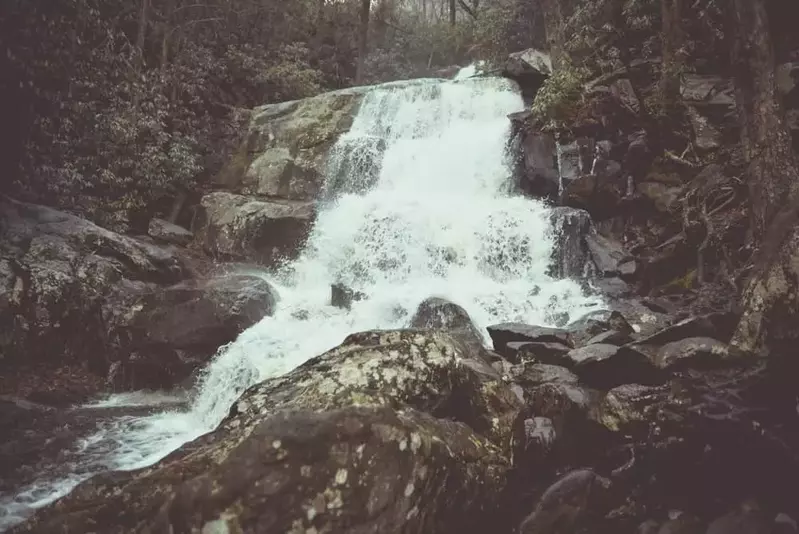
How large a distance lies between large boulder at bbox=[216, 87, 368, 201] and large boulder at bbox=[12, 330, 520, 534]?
10.9 meters

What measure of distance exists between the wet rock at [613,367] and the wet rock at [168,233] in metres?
10.0

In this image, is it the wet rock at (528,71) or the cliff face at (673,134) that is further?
the wet rock at (528,71)

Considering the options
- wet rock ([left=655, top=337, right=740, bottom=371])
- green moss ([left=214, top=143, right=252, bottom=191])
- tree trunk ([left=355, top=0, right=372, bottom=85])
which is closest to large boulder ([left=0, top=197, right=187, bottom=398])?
green moss ([left=214, top=143, right=252, bottom=191])

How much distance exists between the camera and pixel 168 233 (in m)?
13.2

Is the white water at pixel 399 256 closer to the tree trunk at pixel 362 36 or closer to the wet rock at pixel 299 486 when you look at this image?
the wet rock at pixel 299 486

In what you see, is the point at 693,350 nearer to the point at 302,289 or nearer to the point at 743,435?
the point at 743,435

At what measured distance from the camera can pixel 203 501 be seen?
3066 mm

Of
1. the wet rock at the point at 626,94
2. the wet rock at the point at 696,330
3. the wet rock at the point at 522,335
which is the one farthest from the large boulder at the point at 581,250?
the wet rock at the point at 696,330

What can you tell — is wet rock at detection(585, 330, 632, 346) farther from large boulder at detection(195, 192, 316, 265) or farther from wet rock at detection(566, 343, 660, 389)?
large boulder at detection(195, 192, 316, 265)

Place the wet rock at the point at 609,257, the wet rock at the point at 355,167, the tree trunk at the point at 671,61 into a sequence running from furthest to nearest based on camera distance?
1. the wet rock at the point at 355,167
2. the tree trunk at the point at 671,61
3. the wet rock at the point at 609,257

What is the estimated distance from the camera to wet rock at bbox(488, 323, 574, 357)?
7.30 meters

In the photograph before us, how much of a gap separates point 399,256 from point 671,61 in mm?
6376

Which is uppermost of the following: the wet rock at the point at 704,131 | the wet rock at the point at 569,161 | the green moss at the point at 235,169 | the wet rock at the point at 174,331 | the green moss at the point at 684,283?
the wet rock at the point at 704,131

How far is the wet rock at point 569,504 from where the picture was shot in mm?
4125
